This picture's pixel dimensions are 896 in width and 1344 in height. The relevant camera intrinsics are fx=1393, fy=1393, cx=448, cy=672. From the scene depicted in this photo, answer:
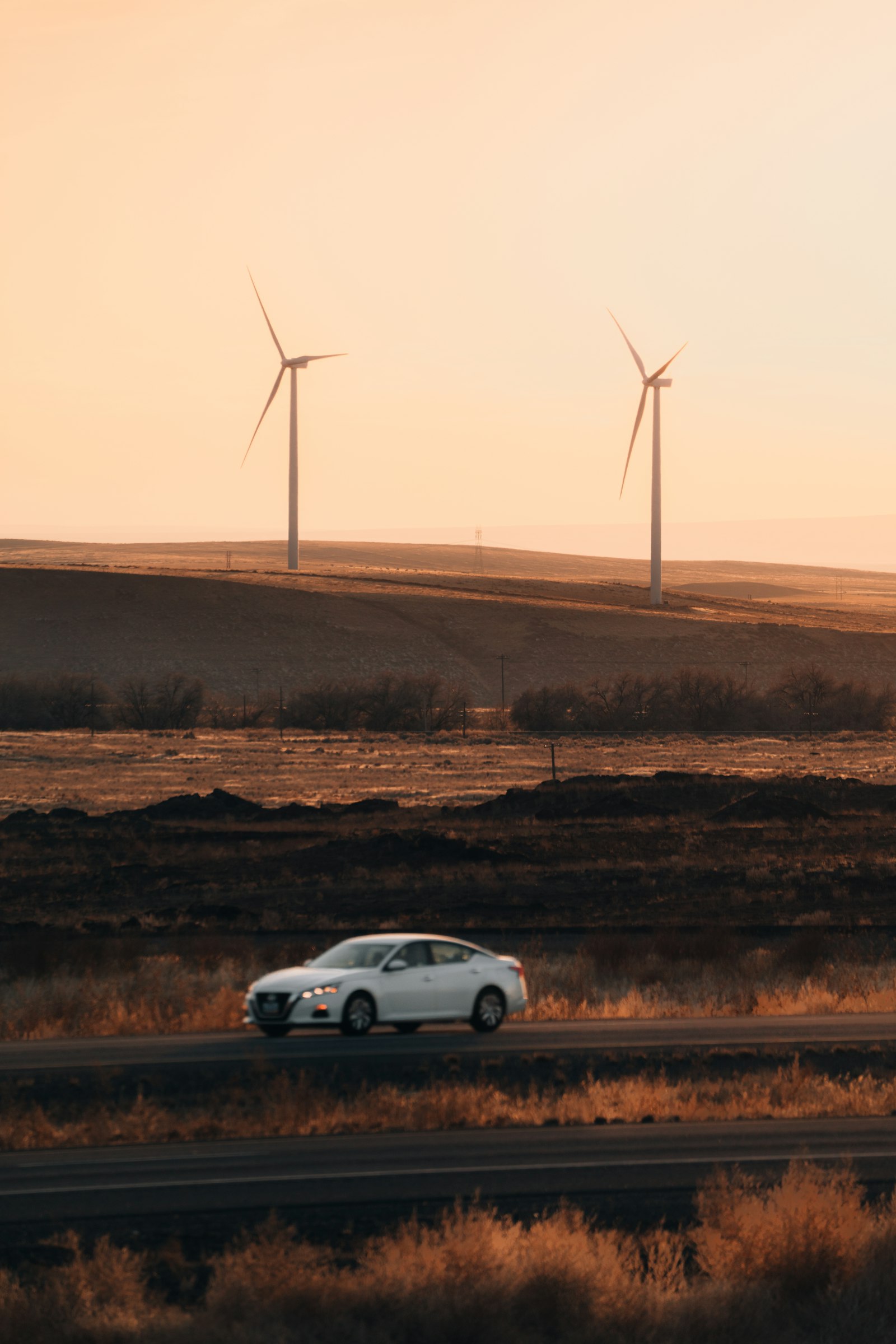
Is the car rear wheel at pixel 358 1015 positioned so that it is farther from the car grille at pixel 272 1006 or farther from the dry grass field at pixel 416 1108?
the dry grass field at pixel 416 1108

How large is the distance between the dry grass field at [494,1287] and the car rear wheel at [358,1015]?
8954mm

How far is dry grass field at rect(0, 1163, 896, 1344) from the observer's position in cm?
1063

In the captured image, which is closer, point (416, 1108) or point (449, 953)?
point (416, 1108)

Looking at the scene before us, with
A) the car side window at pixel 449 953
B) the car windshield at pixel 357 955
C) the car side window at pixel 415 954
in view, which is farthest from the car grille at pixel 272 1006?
the car side window at pixel 449 953

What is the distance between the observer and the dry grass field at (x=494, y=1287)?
34.9 ft

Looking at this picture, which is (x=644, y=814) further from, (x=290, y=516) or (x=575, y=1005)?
(x=290, y=516)

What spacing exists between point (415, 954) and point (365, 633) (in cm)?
10792

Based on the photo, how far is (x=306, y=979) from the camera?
2172cm

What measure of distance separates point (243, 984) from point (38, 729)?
220ft

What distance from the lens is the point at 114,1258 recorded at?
11531 millimetres

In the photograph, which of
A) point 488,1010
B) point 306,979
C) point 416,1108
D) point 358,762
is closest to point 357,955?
point 306,979

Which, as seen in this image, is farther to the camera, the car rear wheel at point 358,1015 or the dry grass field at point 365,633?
the dry grass field at point 365,633

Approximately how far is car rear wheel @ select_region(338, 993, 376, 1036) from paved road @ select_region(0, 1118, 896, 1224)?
14.6 ft

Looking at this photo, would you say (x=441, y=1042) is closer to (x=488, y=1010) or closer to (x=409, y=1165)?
(x=488, y=1010)
